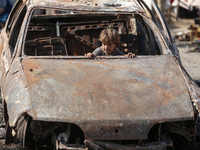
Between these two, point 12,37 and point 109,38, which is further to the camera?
point 12,37

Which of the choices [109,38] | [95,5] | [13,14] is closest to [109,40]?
[109,38]

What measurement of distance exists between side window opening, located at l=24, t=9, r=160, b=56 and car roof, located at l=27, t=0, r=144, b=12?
65cm

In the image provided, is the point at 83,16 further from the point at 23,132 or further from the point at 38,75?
the point at 23,132

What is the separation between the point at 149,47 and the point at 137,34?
47 cm

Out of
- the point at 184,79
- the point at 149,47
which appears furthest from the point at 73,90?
the point at 149,47

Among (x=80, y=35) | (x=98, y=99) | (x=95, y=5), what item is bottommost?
(x=98, y=99)

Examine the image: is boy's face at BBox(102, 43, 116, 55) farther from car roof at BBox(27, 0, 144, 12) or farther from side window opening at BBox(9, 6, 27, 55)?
side window opening at BBox(9, 6, 27, 55)

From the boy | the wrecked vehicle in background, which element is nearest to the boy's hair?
the boy

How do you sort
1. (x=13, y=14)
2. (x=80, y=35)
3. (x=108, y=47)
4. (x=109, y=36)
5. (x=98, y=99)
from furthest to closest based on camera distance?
(x=80, y=35)
(x=13, y=14)
(x=108, y=47)
(x=109, y=36)
(x=98, y=99)

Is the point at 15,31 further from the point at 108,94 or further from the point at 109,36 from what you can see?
the point at 108,94

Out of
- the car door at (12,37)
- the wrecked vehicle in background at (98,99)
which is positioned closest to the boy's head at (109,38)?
the wrecked vehicle in background at (98,99)

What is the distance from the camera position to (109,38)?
13.6ft

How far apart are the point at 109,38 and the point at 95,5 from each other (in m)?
0.57

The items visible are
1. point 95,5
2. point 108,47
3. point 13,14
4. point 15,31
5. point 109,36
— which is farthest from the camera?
point 13,14
